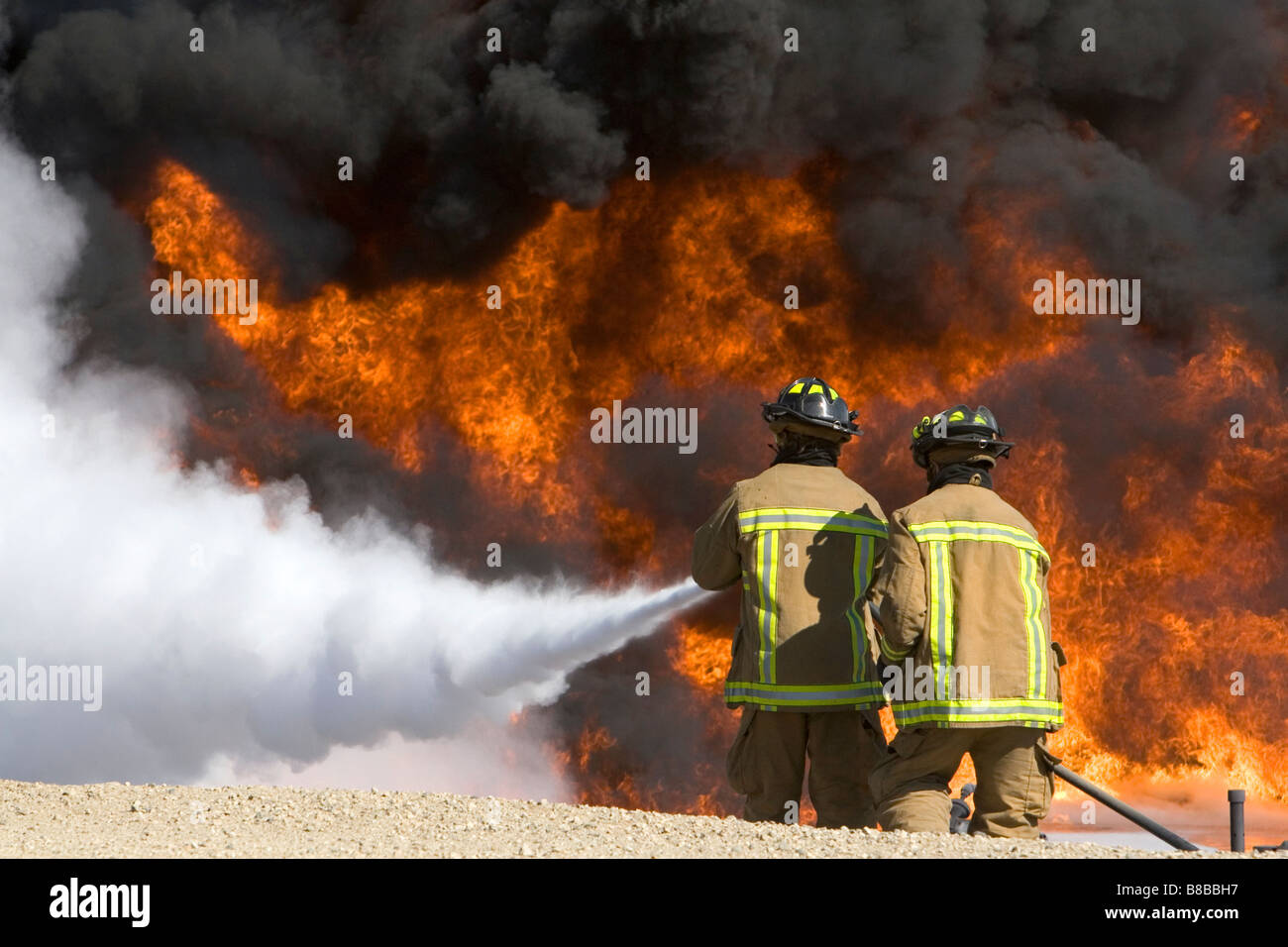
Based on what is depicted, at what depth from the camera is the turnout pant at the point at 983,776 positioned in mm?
8742

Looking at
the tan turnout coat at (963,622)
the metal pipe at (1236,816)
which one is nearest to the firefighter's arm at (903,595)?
the tan turnout coat at (963,622)

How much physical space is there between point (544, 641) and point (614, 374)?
660 centimetres

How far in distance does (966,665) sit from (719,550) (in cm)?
171

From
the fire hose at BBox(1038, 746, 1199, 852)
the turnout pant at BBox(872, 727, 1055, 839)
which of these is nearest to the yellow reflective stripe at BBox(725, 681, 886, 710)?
the turnout pant at BBox(872, 727, 1055, 839)

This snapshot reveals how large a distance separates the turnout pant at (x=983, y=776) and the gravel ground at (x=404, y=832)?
2.83 ft

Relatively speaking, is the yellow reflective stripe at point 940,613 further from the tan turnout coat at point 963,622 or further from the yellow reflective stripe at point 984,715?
the yellow reflective stripe at point 984,715

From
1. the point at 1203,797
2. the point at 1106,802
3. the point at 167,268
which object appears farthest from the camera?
the point at 167,268

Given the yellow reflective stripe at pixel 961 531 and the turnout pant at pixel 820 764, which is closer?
the yellow reflective stripe at pixel 961 531

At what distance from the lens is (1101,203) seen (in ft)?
69.1

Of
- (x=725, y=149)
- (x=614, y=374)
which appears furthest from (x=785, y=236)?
(x=614, y=374)

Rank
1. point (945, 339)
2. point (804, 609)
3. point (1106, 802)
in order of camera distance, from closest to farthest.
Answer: point (804, 609)
point (1106, 802)
point (945, 339)

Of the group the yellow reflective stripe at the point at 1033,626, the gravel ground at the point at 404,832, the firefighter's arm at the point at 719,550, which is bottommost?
the gravel ground at the point at 404,832

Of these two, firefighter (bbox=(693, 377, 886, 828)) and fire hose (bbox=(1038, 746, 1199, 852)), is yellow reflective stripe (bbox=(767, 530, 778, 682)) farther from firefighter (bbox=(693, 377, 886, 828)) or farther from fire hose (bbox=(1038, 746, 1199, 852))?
fire hose (bbox=(1038, 746, 1199, 852))

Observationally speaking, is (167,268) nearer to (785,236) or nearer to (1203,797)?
(785,236)
